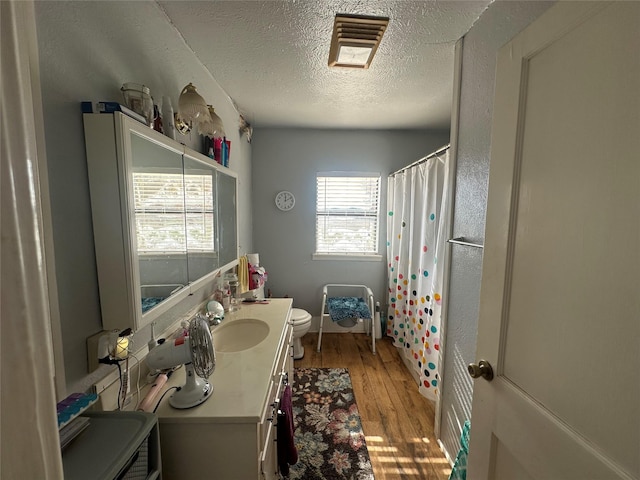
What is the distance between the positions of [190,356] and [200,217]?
75 cm

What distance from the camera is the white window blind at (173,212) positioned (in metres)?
0.92

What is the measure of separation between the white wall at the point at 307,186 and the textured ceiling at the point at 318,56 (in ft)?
1.27

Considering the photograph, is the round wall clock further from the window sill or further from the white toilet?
the white toilet

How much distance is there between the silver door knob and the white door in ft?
0.06

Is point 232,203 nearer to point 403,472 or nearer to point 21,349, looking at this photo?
point 21,349

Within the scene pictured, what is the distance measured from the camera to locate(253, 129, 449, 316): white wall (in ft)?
9.47

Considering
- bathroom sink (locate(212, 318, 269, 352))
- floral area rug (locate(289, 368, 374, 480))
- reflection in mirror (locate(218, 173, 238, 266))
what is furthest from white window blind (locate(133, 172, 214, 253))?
floral area rug (locate(289, 368, 374, 480))

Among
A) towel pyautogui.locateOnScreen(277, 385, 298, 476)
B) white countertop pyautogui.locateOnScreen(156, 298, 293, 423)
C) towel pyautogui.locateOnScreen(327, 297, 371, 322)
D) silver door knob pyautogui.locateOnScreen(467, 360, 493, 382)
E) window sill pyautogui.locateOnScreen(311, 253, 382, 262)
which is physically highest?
window sill pyautogui.locateOnScreen(311, 253, 382, 262)

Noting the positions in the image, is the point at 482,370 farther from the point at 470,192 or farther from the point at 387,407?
the point at 387,407

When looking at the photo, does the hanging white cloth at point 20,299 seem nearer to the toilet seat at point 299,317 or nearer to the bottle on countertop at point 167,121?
the bottle on countertop at point 167,121

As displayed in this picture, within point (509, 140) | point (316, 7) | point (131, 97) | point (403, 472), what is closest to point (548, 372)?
point (509, 140)

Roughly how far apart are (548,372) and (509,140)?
0.64 meters

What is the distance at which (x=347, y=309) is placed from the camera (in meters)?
2.64

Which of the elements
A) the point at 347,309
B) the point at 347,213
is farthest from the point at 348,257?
the point at 347,309
